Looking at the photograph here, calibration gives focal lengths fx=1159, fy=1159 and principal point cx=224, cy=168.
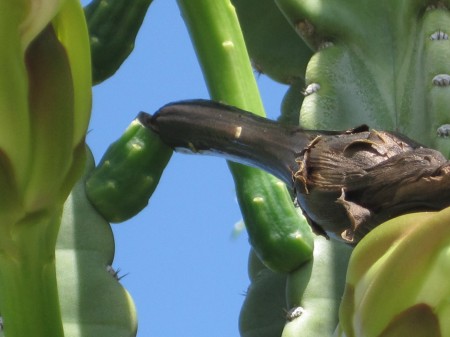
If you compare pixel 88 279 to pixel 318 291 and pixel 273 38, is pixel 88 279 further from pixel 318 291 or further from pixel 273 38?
pixel 273 38

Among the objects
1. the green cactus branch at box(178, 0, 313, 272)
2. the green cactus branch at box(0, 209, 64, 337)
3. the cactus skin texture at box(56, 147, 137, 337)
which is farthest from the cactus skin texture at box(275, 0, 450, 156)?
the green cactus branch at box(0, 209, 64, 337)

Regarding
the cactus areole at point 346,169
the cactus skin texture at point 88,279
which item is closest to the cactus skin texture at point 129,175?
the cactus skin texture at point 88,279

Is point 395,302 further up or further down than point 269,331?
further up

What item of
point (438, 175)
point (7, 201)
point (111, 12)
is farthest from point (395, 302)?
point (111, 12)

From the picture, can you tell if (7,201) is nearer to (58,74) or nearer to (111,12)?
(58,74)

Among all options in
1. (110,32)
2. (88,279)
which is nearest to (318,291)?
(88,279)

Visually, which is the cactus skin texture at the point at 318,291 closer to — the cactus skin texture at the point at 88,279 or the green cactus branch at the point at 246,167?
the green cactus branch at the point at 246,167
